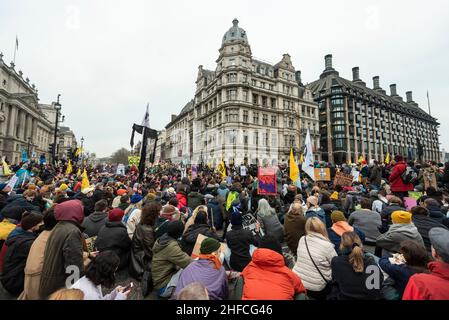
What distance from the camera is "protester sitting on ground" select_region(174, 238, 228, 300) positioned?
3.04m

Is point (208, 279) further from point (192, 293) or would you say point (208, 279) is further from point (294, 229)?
point (294, 229)

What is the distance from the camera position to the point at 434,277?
224 centimetres

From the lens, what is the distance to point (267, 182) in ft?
28.6

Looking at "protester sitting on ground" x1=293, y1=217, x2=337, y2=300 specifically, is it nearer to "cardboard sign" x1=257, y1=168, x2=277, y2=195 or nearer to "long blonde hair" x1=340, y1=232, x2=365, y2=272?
"long blonde hair" x1=340, y1=232, x2=365, y2=272

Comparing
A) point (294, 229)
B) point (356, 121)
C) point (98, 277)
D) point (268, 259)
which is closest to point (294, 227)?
point (294, 229)

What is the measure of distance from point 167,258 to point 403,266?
3.69 m

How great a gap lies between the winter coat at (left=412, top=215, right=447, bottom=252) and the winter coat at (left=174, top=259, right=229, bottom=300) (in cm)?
472

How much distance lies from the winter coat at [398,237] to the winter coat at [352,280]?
46.2 inches

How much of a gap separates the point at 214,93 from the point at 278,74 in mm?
15220

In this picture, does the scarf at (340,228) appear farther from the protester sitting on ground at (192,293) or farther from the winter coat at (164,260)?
the protester sitting on ground at (192,293)

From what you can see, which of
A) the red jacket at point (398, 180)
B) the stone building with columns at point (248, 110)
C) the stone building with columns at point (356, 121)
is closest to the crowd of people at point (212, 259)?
the red jacket at point (398, 180)

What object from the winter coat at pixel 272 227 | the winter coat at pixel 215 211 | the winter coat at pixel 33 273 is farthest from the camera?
the winter coat at pixel 215 211

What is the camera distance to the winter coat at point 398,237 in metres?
3.84
